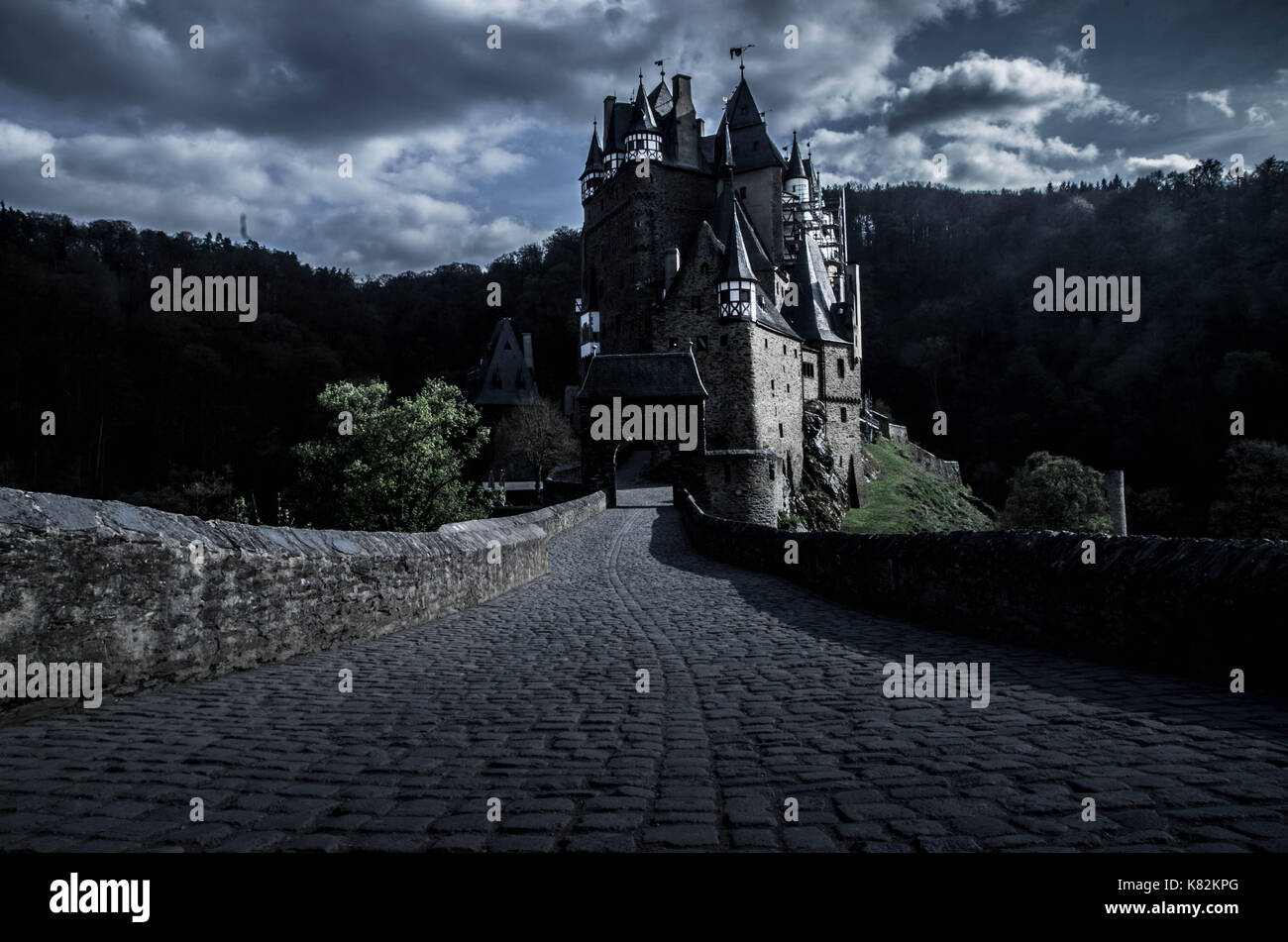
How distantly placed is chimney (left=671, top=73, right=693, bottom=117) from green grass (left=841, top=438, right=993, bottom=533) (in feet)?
96.0

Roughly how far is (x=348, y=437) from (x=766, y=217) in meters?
36.6

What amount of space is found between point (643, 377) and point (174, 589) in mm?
36837

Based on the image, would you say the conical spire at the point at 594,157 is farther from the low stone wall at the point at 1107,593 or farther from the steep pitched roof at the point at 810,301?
the low stone wall at the point at 1107,593

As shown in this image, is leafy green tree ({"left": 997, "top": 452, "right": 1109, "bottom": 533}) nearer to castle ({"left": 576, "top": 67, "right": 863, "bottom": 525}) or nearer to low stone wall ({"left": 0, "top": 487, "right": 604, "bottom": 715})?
castle ({"left": 576, "top": 67, "right": 863, "bottom": 525})

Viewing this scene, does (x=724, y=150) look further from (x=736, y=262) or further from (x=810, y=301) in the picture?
(x=736, y=262)

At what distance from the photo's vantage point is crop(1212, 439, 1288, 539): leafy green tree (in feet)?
155

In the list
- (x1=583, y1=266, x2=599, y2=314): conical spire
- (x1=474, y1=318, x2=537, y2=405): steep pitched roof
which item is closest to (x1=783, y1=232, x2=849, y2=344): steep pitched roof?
(x1=583, y1=266, x2=599, y2=314): conical spire

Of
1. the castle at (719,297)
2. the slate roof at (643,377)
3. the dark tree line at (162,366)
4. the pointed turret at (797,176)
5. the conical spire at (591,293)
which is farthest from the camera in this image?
the conical spire at (591,293)

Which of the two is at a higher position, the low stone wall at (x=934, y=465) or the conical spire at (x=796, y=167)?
the conical spire at (x=796, y=167)

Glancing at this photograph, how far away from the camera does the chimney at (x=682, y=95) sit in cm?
6169

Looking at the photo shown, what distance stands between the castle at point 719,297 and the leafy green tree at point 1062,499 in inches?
498

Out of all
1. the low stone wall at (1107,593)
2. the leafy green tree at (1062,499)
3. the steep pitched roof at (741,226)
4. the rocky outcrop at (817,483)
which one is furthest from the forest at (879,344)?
the low stone wall at (1107,593)

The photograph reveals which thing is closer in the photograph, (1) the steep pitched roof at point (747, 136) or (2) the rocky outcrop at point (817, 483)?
(2) the rocky outcrop at point (817, 483)

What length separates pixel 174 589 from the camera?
5207 mm
